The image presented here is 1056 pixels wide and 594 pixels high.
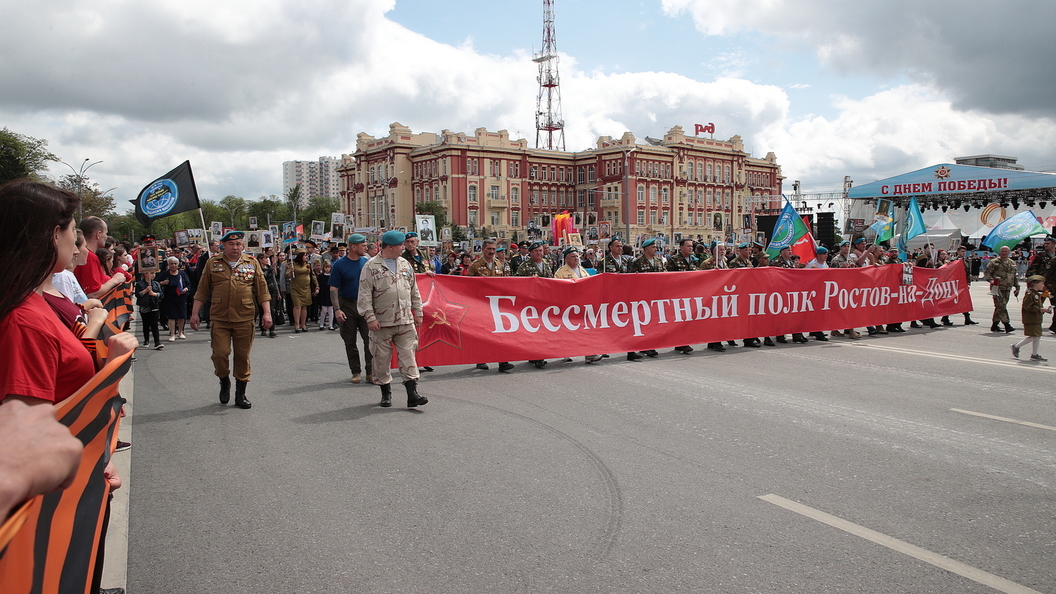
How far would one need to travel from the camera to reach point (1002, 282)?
597 inches

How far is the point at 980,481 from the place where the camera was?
516 cm

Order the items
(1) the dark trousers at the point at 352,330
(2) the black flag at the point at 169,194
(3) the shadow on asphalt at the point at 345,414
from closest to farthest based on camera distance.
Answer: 1. (3) the shadow on asphalt at the point at 345,414
2. (1) the dark trousers at the point at 352,330
3. (2) the black flag at the point at 169,194

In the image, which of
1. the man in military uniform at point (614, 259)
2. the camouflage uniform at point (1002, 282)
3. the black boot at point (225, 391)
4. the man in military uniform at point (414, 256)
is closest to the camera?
the black boot at point (225, 391)

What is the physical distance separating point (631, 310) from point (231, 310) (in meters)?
6.05

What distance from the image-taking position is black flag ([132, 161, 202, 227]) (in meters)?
10.9

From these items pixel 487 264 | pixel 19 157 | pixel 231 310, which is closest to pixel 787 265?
pixel 487 264

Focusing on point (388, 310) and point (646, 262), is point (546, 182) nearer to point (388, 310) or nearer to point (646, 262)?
point (646, 262)

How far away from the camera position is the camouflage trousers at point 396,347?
7.73 meters

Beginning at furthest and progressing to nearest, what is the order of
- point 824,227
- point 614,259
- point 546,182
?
point 546,182 < point 824,227 < point 614,259

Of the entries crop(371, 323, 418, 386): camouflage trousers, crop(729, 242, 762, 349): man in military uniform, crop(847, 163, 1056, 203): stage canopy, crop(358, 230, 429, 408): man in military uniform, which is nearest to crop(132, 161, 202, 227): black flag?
crop(358, 230, 429, 408): man in military uniform

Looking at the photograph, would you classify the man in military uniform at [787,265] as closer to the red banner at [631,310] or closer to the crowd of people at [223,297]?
the crowd of people at [223,297]

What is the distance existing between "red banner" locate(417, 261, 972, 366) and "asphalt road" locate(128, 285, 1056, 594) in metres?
1.17

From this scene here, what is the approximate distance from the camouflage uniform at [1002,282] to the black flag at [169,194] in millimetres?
15556

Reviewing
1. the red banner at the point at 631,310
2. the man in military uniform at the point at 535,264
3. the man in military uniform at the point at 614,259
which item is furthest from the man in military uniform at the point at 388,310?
the man in military uniform at the point at 614,259
